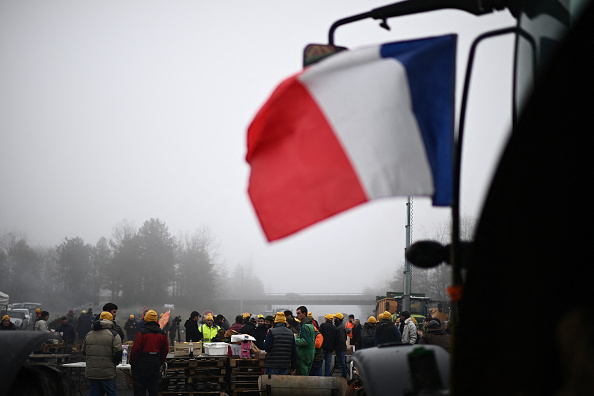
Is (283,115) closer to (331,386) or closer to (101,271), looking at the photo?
(331,386)

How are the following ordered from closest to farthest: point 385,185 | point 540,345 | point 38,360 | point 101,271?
point 540,345, point 385,185, point 38,360, point 101,271

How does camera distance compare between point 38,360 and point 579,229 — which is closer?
point 579,229

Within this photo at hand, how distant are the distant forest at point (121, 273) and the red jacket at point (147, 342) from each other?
73647 mm

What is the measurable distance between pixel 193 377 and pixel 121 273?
74197 millimetres

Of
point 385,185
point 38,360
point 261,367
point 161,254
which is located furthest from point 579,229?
point 161,254

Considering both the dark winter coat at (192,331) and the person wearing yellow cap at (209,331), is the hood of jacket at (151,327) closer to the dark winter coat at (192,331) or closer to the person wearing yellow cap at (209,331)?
the person wearing yellow cap at (209,331)

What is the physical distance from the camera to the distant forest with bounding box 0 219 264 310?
3270 inches

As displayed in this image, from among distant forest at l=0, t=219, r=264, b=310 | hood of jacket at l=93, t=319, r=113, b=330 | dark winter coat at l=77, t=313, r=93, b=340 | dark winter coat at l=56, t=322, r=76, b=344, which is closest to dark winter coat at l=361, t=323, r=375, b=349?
hood of jacket at l=93, t=319, r=113, b=330

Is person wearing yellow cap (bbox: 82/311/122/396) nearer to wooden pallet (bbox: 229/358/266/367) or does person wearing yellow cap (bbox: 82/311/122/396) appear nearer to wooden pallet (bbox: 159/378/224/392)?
wooden pallet (bbox: 159/378/224/392)

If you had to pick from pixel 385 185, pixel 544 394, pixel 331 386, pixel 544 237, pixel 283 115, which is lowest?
pixel 331 386

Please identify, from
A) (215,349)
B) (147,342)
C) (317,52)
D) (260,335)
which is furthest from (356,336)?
(317,52)

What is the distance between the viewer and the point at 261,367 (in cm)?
1238

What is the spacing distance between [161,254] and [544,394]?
87.1 metres

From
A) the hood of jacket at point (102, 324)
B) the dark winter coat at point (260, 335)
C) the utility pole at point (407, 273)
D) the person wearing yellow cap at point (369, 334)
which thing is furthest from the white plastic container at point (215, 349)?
the utility pole at point (407, 273)
